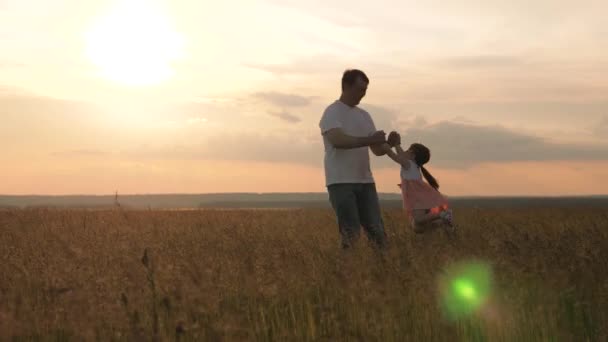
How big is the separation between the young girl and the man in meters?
0.99

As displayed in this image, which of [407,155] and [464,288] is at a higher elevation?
[407,155]

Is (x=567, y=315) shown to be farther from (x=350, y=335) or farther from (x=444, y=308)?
(x=350, y=335)

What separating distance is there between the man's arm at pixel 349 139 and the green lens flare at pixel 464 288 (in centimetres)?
147

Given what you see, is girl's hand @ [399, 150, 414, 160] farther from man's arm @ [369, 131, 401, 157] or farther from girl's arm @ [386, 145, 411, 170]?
man's arm @ [369, 131, 401, 157]

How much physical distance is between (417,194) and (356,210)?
1.26 metres

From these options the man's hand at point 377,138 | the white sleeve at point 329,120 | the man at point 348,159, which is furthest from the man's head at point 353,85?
the man's hand at point 377,138

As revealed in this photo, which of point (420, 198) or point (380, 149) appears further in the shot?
point (420, 198)

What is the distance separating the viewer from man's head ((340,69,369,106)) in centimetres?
636

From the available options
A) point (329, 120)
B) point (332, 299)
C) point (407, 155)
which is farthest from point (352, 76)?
point (332, 299)

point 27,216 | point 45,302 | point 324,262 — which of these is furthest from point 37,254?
point 27,216

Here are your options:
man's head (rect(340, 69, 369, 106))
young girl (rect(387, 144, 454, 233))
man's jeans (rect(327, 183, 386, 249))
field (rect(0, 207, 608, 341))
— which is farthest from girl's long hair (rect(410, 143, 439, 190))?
field (rect(0, 207, 608, 341))

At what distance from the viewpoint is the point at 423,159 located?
759cm

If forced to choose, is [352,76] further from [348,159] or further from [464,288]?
[464,288]

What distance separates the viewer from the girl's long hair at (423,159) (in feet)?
24.7
